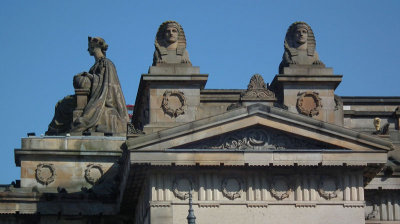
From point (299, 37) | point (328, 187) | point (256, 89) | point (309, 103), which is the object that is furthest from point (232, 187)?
point (299, 37)

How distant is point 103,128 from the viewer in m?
75.2

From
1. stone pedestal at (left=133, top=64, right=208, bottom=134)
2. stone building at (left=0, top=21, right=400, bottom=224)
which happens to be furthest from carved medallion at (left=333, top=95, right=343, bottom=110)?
stone pedestal at (left=133, top=64, right=208, bottom=134)

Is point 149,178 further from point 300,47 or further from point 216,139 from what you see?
point 300,47

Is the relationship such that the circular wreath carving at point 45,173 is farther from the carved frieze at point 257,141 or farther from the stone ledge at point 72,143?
the carved frieze at point 257,141

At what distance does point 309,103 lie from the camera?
68.8m

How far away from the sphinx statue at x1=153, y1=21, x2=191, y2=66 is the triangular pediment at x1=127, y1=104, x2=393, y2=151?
294 inches

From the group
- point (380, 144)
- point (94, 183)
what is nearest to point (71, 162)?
point (94, 183)

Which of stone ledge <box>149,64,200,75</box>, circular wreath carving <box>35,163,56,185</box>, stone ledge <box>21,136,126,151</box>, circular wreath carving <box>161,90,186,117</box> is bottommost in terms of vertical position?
circular wreath carving <box>35,163,56,185</box>

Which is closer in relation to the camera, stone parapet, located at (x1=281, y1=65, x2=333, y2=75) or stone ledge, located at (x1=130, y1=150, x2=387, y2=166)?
stone ledge, located at (x1=130, y1=150, x2=387, y2=166)

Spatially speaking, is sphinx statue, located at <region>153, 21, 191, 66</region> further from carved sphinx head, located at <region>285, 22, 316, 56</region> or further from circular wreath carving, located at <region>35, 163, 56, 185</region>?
circular wreath carving, located at <region>35, 163, 56, 185</region>

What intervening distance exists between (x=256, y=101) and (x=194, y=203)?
6508 mm

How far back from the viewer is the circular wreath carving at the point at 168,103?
6769 centimetres

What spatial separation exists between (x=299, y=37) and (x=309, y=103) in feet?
10.5

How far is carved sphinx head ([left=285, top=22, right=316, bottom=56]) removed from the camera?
69000mm
